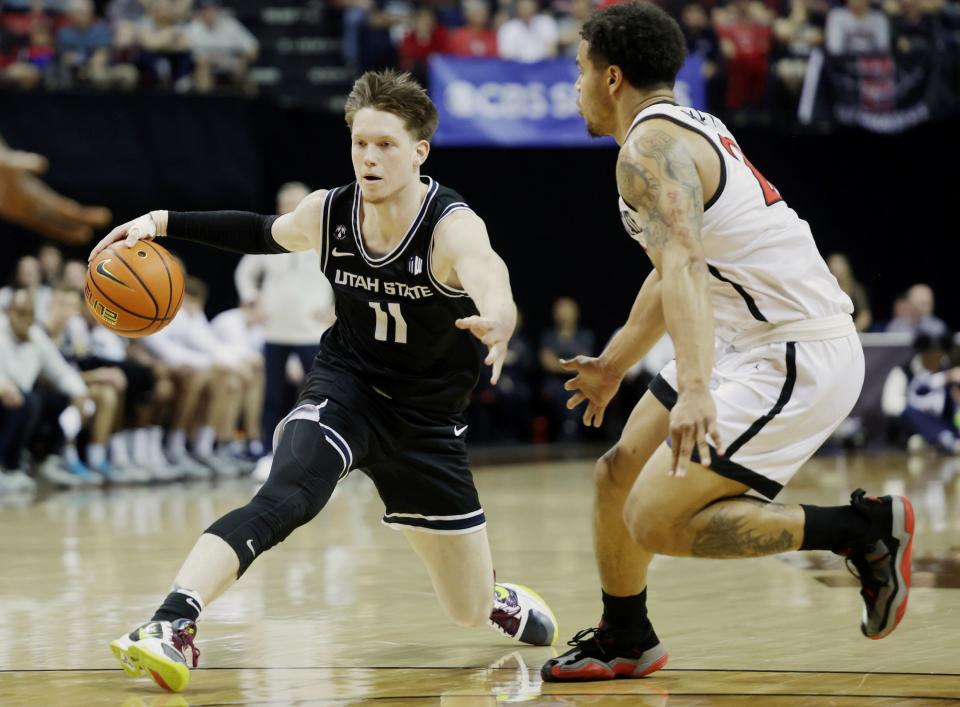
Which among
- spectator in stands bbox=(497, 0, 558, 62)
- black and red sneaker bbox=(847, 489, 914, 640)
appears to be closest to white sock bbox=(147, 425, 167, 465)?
spectator in stands bbox=(497, 0, 558, 62)

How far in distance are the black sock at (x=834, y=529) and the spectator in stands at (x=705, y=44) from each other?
1200 centimetres

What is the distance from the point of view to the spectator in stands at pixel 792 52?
16141mm

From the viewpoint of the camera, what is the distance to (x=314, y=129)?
15.6 m

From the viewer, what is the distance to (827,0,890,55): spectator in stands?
16234mm

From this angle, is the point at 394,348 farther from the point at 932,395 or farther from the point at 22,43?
the point at 22,43

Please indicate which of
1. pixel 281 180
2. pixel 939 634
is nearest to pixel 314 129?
pixel 281 180

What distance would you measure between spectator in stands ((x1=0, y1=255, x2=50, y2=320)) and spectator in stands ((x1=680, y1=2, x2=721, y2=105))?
7623mm

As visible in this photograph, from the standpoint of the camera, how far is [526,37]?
1625cm

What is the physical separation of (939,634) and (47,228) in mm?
10696

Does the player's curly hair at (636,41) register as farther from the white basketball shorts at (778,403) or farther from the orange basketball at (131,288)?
the orange basketball at (131,288)

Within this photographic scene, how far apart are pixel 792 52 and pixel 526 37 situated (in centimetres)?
309

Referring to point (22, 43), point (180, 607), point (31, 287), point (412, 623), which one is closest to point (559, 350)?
point (22, 43)

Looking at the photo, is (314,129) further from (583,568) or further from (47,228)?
(583,568)

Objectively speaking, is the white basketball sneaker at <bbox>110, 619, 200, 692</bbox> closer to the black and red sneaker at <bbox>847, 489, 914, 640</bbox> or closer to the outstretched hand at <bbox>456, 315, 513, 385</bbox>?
the outstretched hand at <bbox>456, 315, 513, 385</bbox>
